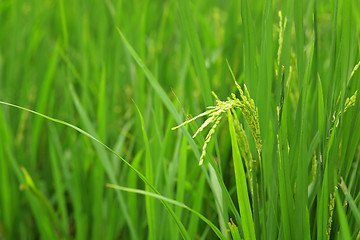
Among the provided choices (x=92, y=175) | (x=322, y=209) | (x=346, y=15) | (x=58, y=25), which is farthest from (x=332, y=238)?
(x=58, y=25)

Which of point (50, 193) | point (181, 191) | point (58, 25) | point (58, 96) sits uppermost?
point (58, 25)

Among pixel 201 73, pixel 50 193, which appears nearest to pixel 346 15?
pixel 201 73

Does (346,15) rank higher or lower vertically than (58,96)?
higher

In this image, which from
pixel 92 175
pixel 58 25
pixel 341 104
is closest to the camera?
pixel 341 104

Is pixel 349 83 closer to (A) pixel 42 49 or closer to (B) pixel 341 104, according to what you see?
(B) pixel 341 104

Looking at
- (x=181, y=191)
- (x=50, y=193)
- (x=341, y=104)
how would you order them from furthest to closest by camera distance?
(x=50, y=193)
(x=181, y=191)
(x=341, y=104)

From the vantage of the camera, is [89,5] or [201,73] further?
[89,5]
